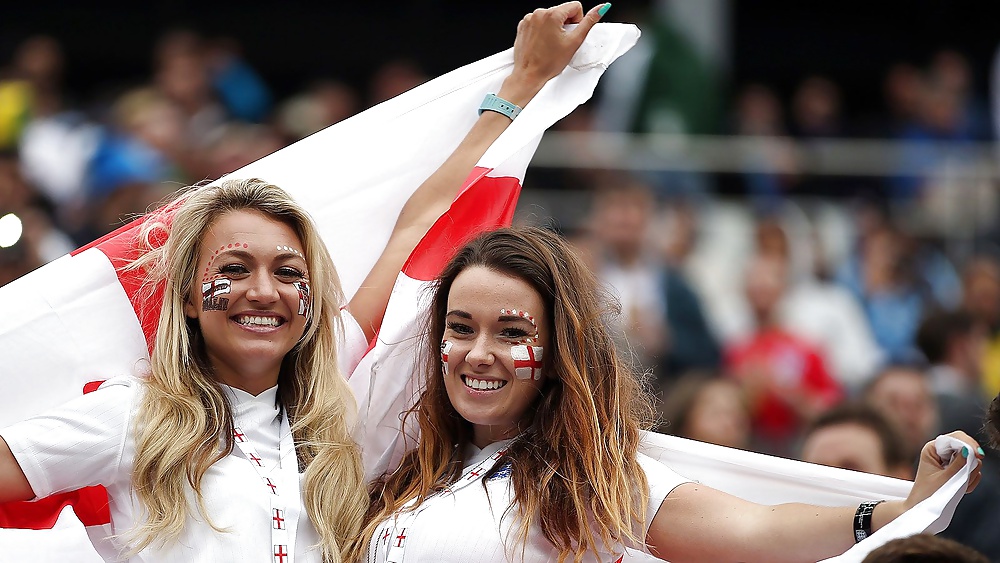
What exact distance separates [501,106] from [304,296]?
0.99 metres

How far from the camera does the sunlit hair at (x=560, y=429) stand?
3387 millimetres

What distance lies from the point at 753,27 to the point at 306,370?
8.75m

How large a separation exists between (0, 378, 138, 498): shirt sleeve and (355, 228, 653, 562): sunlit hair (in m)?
0.60

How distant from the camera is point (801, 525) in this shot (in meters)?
3.24

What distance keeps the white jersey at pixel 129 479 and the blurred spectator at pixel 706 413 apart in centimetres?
242

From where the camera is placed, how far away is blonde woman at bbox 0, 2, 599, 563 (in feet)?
11.1

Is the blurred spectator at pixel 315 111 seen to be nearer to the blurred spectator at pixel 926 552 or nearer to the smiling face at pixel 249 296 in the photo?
the smiling face at pixel 249 296

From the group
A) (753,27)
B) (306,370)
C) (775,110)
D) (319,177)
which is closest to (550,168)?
(775,110)

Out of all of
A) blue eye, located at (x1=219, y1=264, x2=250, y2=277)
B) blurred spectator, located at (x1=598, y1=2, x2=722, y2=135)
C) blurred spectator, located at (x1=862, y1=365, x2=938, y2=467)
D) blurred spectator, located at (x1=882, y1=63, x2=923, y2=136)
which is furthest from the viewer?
blurred spectator, located at (x1=882, y1=63, x2=923, y2=136)

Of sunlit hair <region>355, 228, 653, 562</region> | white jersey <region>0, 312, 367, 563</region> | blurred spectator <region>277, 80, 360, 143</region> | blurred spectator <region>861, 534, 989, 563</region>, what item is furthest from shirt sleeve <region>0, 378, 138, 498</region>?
blurred spectator <region>277, 80, 360, 143</region>

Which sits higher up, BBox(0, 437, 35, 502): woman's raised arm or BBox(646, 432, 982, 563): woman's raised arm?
BBox(0, 437, 35, 502): woman's raised arm

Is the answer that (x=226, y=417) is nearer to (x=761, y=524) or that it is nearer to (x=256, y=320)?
(x=256, y=320)

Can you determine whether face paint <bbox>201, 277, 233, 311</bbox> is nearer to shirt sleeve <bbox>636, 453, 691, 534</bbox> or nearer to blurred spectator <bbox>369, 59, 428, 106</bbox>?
shirt sleeve <bbox>636, 453, 691, 534</bbox>

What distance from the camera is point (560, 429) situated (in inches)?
138
